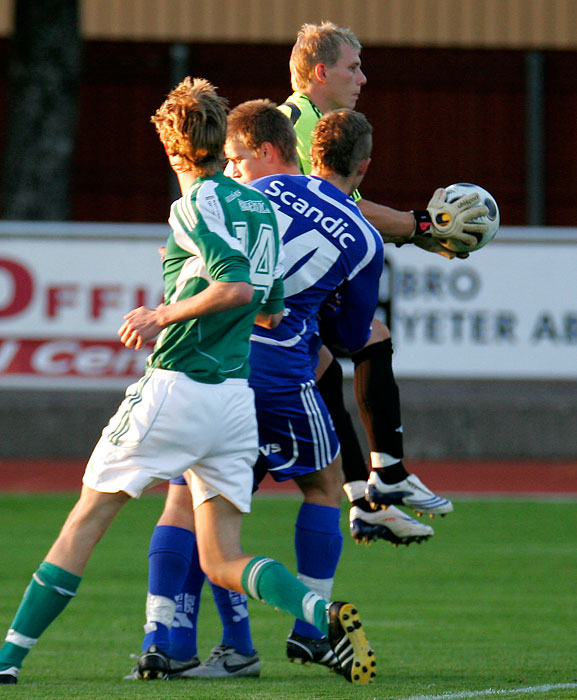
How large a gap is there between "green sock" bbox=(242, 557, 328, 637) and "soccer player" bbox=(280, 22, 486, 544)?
122cm

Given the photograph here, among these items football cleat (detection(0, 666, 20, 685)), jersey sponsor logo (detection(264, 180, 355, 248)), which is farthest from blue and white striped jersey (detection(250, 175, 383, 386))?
football cleat (detection(0, 666, 20, 685))

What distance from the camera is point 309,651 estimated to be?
5.69 metres

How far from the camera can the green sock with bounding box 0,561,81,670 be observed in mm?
5074

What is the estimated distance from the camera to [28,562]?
29.5 ft

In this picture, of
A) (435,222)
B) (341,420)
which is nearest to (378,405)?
(341,420)

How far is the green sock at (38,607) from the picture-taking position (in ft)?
16.6

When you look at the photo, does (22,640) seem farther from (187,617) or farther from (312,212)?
(312,212)

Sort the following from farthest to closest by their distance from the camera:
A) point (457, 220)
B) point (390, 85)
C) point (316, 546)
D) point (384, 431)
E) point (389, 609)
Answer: point (390, 85)
point (389, 609)
point (384, 431)
point (457, 220)
point (316, 546)

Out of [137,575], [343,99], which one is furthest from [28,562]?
[343,99]

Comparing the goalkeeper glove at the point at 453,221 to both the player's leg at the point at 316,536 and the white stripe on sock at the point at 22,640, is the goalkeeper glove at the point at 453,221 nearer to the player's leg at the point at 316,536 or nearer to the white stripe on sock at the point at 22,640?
the player's leg at the point at 316,536

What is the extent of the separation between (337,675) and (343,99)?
2413 millimetres

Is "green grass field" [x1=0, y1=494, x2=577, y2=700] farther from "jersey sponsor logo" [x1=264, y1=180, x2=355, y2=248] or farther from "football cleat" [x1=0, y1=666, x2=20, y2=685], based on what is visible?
"jersey sponsor logo" [x1=264, y1=180, x2=355, y2=248]

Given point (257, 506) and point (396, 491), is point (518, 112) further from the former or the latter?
point (396, 491)

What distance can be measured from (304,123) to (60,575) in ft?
7.27
